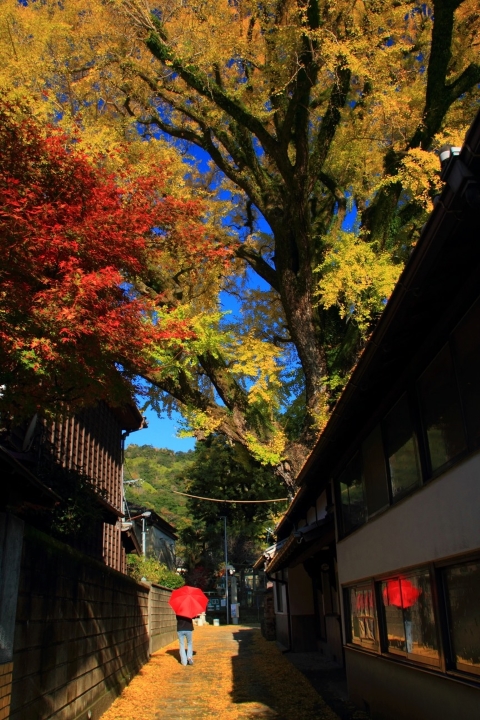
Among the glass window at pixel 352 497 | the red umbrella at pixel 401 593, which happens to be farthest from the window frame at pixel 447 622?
the glass window at pixel 352 497

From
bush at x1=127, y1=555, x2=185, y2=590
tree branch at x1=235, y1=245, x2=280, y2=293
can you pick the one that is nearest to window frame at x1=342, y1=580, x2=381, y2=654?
tree branch at x1=235, y1=245, x2=280, y2=293

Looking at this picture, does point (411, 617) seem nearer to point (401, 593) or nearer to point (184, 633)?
point (401, 593)

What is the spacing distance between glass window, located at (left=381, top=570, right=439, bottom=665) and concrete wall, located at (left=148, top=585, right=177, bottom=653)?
1127cm

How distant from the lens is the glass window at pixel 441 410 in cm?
473

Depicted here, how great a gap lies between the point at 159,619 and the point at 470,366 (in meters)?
17.1

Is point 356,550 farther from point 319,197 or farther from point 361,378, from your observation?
point 319,197

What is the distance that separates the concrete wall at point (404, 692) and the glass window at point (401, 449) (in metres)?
1.82

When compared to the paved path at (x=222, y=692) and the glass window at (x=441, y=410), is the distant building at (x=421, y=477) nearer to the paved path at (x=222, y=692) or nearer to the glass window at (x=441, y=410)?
the glass window at (x=441, y=410)

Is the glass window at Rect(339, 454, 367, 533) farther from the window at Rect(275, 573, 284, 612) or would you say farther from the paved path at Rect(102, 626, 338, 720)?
the window at Rect(275, 573, 284, 612)

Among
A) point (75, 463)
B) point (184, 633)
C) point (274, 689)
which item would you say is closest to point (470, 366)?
point (274, 689)

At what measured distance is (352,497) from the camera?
8656mm

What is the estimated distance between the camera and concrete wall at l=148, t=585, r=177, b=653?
16750 mm

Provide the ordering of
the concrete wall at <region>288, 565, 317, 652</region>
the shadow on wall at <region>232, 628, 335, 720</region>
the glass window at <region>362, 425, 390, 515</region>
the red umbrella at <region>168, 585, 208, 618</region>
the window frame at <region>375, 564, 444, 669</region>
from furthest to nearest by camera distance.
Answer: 1. the concrete wall at <region>288, 565, 317, 652</region>
2. the red umbrella at <region>168, 585, 208, 618</region>
3. the shadow on wall at <region>232, 628, 335, 720</region>
4. the glass window at <region>362, 425, 390, 515</region>
5. the window frame at <region>375, 564, 444, 669</region>

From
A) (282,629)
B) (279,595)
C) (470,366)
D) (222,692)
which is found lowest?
(222,692)
